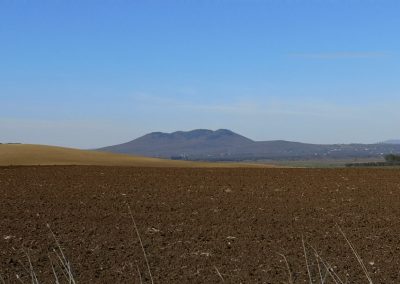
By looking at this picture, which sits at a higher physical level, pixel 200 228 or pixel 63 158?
pixel 63 158

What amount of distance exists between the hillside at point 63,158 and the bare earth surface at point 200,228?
83.4 ft

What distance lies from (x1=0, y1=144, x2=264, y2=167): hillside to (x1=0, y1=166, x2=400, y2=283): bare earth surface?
2542 cm

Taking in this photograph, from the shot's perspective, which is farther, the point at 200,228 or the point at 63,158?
the point at 63,158

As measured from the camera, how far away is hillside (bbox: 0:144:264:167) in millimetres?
48041

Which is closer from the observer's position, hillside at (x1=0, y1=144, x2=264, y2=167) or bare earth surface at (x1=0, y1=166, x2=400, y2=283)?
bare earth surface at (x1=0, y1=166, x2=400, y2=283)

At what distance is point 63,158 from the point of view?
170 ft

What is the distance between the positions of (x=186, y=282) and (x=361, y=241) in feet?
14.7

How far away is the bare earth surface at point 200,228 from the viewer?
29.0 feet

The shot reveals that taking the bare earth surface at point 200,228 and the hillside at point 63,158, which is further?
the hillside at point 63,158

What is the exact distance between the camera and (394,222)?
13.7 m

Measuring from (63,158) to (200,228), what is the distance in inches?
1618

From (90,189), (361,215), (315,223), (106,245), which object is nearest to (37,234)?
(106,245)

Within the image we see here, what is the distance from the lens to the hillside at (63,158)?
48041mm

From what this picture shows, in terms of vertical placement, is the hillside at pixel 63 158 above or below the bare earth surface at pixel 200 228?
above
